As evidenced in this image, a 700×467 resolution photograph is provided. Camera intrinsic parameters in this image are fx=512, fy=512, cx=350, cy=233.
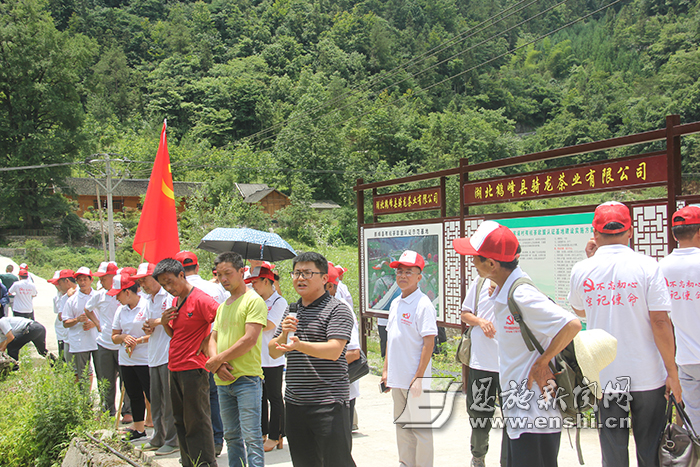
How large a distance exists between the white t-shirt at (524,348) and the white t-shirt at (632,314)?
692 mm

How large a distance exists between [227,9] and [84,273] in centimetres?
11866

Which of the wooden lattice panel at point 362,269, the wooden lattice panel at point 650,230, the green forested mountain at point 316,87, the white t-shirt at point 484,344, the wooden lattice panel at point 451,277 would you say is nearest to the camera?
the white t-shirt at point 484,344

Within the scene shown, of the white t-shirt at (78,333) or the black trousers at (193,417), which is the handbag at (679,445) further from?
the white t-shirt at (78,333)

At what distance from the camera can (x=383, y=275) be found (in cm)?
809

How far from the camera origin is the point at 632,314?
9.51 feet

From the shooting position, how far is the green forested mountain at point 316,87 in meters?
41.8

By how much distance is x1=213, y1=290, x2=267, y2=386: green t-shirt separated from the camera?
3893 millimetres

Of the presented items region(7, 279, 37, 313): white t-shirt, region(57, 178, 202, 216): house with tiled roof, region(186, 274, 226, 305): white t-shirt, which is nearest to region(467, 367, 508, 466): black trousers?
region(186, 274, 226, 305): white t-shirt

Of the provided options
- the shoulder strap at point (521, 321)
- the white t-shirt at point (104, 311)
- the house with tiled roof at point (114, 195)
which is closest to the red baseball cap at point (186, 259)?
the white t-shirt at point (104, 311)

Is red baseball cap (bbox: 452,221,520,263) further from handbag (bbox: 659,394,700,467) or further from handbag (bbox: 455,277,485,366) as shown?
handbag (bbox: 455,277,485,366)

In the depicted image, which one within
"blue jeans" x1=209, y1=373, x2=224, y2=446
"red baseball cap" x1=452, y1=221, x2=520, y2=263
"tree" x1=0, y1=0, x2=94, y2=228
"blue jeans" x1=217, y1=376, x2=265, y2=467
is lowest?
"blue jeans" x1=209, y1=373, x2=224, y2=446

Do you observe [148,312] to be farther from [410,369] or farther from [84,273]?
[410,369]

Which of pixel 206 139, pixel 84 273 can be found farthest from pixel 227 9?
pixel 84 273

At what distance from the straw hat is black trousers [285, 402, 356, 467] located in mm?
1453
